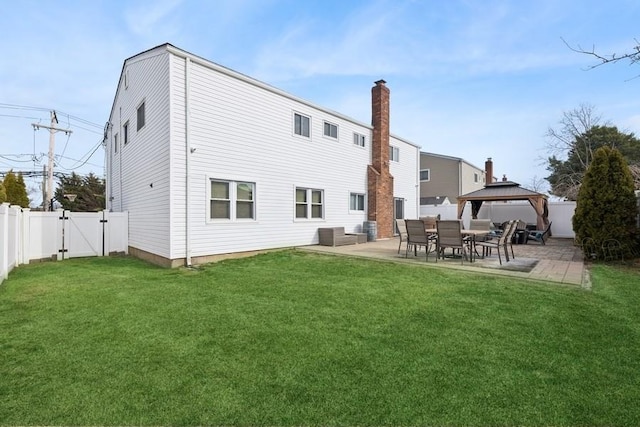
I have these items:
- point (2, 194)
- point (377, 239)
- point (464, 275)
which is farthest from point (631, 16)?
point (2, 194)

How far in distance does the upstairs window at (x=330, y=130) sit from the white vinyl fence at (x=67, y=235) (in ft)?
26.9

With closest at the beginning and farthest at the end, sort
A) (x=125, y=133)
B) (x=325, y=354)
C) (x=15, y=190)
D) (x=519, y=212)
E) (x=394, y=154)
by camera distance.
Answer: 1. (x=325, y=354)
2. (x=125, y=133)
3. (x=394, y=154)
4. (x=15, y=190)
5. (x=519, y=212)

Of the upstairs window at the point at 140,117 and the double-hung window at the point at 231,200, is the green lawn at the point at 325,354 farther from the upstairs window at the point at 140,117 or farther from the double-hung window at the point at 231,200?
the upstairs window at the point at 140,117

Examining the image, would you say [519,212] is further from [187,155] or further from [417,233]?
[187,155]

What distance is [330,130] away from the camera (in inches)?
543

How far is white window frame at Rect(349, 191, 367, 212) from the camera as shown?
14.7 metres

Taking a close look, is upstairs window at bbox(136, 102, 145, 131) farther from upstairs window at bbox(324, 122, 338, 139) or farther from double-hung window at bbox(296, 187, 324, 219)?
upstairs window at bbox(324, 122, 338, 139)

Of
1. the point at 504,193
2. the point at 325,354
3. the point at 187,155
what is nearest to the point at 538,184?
the point at 504,193

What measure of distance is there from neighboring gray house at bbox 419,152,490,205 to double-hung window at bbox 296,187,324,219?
15.4 m

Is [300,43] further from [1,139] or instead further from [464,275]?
[1,139]

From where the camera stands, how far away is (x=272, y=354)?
11.0 ft

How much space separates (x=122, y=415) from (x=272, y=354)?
1358mm

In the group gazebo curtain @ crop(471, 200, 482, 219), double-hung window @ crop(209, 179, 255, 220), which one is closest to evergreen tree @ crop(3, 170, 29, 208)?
double-hung window @ crop(209, 179, 255, 220)

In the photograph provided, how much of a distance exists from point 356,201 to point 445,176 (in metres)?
14.2
